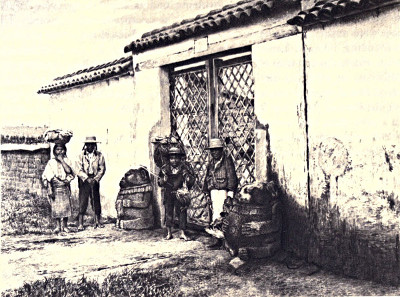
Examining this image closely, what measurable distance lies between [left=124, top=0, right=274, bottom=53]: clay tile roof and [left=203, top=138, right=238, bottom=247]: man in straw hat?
165cm

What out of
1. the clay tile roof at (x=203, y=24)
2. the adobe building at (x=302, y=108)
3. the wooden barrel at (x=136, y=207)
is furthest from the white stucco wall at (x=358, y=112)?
the wooden barrel at (x=136, y=207)

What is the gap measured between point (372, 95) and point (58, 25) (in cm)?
533

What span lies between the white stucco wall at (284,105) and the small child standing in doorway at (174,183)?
60.9 inches

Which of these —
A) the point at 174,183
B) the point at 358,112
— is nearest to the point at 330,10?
the point at 358,112

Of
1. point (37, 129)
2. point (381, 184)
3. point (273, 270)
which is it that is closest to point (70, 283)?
point (273, 270)

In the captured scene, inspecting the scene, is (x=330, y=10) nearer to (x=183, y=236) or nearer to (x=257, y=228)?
(x=257, y=228)

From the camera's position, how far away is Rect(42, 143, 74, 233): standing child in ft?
24.6

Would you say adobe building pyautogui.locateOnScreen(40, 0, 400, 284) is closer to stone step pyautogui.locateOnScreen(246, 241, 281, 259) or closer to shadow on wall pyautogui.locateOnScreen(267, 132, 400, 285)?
shadow on wall pyautogui.locateOnScreen(267, 132, 400, 285)

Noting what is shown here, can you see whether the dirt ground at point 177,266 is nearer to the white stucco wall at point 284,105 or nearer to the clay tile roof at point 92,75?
the white stucco wall at point 284,105

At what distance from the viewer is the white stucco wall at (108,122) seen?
8.38 m

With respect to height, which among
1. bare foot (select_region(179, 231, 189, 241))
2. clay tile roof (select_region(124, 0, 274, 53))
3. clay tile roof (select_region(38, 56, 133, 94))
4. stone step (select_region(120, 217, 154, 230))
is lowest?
bare foot (select_region(179, 231, 189, 241))

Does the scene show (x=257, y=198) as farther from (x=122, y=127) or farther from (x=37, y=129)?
(x=37, y=129)

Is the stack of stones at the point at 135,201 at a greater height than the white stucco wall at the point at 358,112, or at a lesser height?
lesser

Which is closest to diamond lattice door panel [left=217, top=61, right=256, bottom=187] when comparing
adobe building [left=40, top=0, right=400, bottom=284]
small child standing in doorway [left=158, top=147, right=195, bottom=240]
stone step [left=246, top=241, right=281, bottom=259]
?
adobe building [left=40, top=0, right=400, bottom=284]
